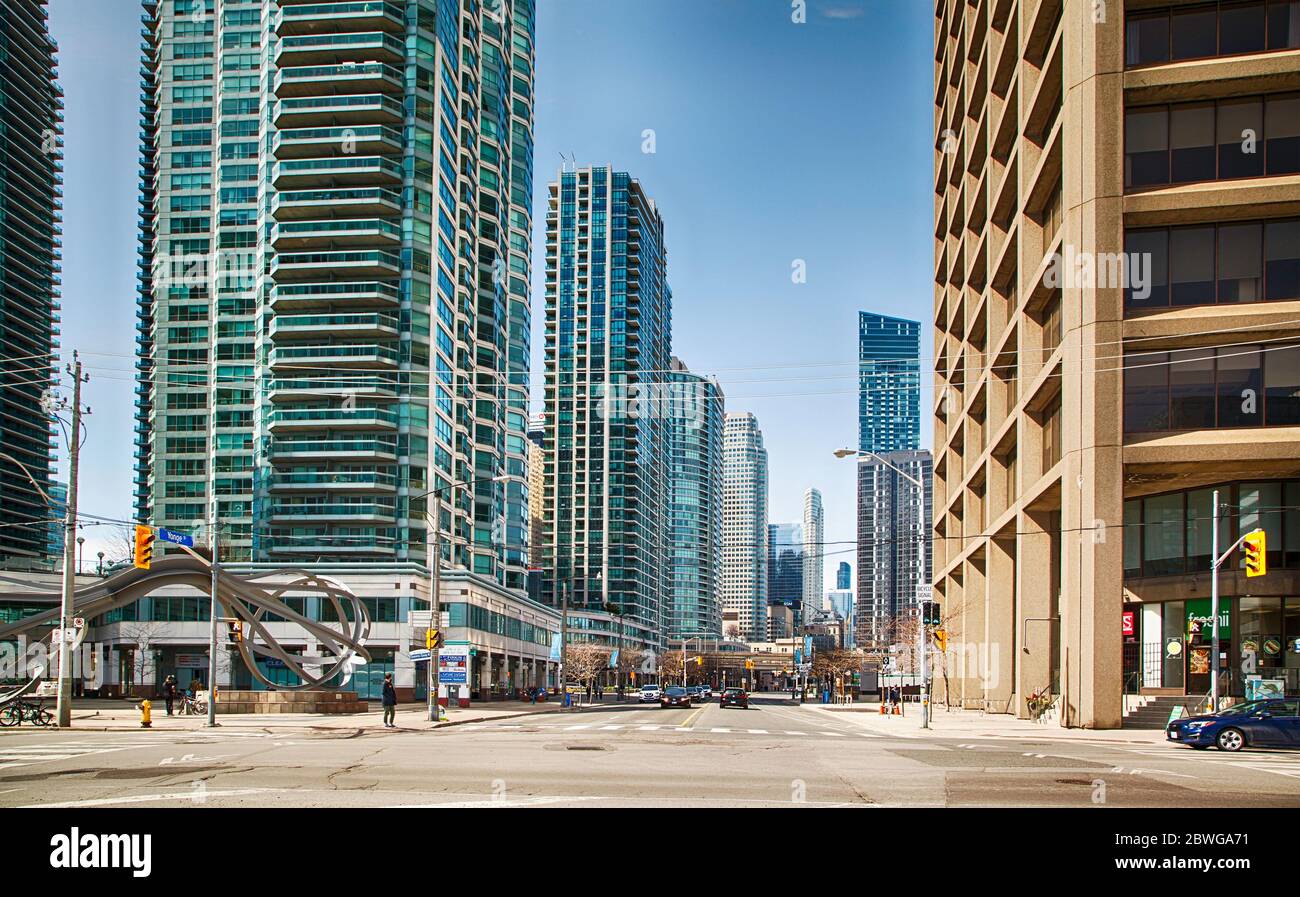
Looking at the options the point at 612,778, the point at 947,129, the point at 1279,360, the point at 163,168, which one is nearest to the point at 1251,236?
the point at 1279,360

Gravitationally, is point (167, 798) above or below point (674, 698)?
above

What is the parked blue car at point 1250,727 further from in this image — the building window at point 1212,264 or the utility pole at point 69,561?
the utility pole at point 69,561

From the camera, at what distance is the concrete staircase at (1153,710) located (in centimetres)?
3791

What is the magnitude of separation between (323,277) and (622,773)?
84.8m

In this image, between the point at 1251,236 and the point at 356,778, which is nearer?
Result: the point at 356,778

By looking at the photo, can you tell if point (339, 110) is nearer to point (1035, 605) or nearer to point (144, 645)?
point (144, 645)

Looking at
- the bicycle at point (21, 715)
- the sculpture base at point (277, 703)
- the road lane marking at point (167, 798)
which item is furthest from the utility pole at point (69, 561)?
the road lane marking at point (167, 798)

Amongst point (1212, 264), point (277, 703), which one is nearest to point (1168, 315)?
point (1212, 264)

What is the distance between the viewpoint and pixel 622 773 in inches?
710

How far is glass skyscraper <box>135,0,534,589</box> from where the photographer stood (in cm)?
A: 9325
